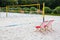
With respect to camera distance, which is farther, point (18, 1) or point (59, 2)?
point (18, 1)

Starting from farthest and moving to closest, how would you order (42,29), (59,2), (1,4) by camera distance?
(1,4) → (59,2) → (42,29)

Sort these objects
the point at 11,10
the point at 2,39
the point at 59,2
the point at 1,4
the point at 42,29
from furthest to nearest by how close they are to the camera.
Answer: the point at 1,4 → the point at 59,2 → the point at 11,10 → the point at 42,29 → the point at 2,39

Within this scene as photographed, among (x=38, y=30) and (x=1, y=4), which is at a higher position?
(x=38, y=30)

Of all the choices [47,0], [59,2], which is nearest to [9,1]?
[47,0]

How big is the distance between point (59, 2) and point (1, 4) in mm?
15571

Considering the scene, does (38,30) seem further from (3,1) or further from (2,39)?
(3,1)

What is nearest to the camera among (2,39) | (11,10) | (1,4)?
(2,39)

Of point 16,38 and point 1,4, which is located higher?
point 16,38

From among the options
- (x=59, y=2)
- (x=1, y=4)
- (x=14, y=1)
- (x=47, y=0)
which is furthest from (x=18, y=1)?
(x=59, y=2)

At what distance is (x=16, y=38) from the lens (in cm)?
926

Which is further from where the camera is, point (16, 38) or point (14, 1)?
point (14, 1)

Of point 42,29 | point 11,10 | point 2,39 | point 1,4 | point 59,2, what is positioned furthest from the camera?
point 1,4

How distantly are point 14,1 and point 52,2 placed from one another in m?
11.1

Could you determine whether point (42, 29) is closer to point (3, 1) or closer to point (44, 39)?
point (44, 39)
